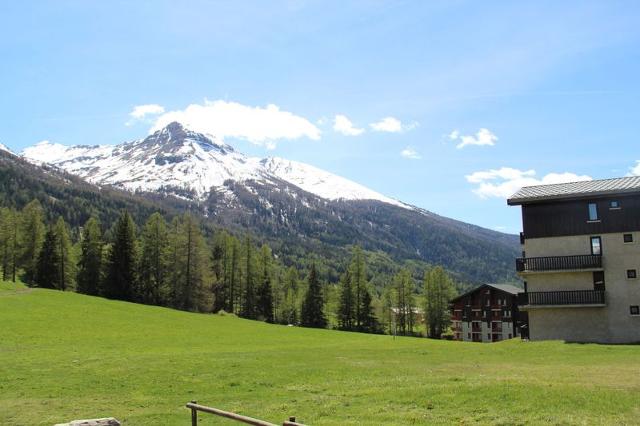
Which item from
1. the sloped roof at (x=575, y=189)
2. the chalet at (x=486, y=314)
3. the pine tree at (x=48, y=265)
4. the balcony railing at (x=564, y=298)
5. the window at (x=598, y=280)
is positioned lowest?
the chalet at (x=486, y=314)

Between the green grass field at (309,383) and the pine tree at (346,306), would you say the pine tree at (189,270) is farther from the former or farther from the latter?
the green grass field at (309,383)

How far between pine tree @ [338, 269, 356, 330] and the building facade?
228ft

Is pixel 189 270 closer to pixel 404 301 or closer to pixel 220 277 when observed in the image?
pixel 220 277

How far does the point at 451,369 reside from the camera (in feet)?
108

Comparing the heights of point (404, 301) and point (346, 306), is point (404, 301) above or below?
above

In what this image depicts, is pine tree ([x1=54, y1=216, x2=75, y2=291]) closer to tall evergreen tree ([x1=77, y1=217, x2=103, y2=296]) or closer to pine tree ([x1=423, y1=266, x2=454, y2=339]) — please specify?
tall evergreen tree ([x1=77, y1=217, x2=103, y2=296])

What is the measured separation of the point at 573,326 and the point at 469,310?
285ft

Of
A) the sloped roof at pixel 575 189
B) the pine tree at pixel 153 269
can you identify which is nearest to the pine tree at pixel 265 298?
the pine tree at pixel 153 269

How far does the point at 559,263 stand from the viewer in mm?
56812

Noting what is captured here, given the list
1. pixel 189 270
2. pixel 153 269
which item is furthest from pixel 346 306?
pixel 153 269

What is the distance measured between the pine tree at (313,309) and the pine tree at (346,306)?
14.3ft

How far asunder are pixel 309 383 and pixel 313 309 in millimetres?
99813

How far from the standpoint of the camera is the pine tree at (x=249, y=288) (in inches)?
4953

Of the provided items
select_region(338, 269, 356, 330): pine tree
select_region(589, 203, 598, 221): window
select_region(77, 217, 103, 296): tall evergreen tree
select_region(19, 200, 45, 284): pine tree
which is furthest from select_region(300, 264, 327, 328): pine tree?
select_region(589, 203, 598, 221): window
